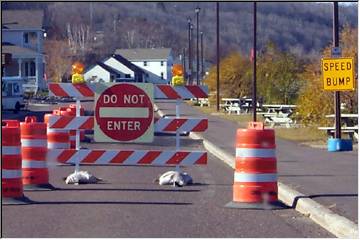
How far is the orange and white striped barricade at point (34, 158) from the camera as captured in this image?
15.7m

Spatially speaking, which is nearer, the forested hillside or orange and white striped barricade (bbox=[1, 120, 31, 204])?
orange and white striped barricade (bbox=[1, 120, 31, 204])

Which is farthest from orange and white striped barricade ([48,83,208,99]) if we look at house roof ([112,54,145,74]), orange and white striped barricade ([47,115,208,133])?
house roof ([112,54,145,74])

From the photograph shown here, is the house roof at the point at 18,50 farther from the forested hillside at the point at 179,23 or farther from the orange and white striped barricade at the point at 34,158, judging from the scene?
the orange and white striped barricade at the point at 34,158

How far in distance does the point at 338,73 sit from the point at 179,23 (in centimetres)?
10001

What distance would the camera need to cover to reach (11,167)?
14.1m

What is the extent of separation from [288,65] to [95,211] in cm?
3849

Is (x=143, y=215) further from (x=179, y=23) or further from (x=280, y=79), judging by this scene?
(x=179, y=23)

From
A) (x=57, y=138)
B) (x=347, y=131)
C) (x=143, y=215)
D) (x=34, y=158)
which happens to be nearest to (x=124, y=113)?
(x=34, y=158)

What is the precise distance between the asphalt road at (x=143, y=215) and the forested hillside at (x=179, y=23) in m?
82.5

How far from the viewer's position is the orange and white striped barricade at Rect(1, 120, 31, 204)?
45.7 feet

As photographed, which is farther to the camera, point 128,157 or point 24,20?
point 24,20

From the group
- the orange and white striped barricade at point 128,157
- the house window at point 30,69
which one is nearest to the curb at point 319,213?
the orange and white striped barricade at point 128,157

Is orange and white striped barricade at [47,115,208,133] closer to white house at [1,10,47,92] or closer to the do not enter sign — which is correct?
the do not enter sign

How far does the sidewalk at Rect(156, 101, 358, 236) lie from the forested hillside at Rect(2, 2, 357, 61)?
72.8 meters
